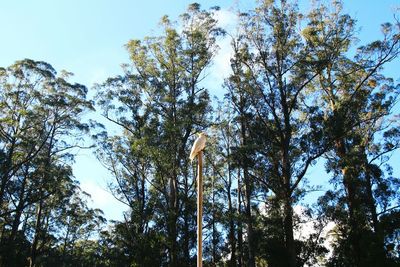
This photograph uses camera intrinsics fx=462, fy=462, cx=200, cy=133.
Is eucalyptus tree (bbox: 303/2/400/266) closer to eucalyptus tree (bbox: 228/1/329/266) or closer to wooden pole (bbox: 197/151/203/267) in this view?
eucalyptus tree (bbox: 228/1/329/266)

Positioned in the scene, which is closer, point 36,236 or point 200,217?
point 200,217

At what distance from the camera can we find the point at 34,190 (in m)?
23.2

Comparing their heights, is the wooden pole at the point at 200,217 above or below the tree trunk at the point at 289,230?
below

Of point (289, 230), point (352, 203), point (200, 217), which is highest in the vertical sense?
point (352, 203)

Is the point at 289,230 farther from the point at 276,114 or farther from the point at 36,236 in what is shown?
the point at 36,236

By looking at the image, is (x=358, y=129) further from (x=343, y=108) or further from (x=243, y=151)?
(x=243, y=151)

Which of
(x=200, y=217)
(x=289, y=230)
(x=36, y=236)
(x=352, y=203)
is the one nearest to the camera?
(x=200, y=217)

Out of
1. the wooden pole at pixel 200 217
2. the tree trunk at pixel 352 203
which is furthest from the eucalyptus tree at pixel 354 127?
the wooden pole at pixel 200 217

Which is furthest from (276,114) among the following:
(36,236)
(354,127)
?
(36,236)

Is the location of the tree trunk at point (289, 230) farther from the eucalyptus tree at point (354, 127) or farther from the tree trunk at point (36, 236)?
the tree trunk at point (36, 236)

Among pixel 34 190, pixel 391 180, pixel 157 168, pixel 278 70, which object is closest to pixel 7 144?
pixel 34 190

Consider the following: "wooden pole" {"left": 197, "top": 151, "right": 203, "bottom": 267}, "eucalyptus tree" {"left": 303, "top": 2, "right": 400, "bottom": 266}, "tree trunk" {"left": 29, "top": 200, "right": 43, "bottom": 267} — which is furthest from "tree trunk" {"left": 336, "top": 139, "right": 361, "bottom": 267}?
"tree trunk" {"left": 29, "top": 200, "right": 43, "bottom": 267}

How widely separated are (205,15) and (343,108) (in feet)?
26.5

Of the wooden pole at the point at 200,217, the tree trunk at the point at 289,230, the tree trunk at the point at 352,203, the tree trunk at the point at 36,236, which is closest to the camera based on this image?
the wooden pole at the point at 200,217
